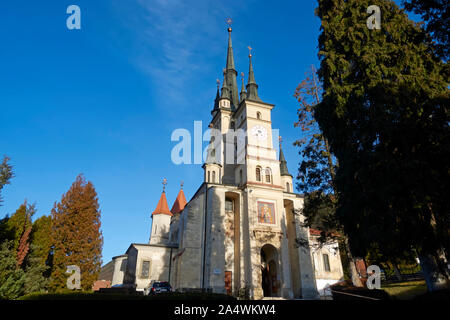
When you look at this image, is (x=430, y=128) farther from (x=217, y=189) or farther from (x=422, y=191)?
(x=217, y=189)

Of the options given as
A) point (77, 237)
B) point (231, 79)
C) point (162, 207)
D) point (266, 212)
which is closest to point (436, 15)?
point (266, 212)

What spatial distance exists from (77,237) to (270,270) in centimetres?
1816

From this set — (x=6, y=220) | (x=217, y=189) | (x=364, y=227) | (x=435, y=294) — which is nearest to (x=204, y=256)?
(x=217, y=189)

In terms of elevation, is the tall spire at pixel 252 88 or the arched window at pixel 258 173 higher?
the tall spire at pixel 252 88

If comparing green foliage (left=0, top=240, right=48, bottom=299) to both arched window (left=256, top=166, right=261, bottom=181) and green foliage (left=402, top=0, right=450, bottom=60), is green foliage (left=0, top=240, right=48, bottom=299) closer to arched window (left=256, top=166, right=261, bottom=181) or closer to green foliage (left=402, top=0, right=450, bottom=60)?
arched window (left=256, top=166, right=261, bottom=181)

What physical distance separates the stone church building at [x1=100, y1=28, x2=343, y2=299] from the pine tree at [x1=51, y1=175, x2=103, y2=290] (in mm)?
7558

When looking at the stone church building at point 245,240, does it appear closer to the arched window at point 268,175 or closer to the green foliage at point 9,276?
the arched window at point 268,175

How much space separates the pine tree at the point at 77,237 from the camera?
20.2 metres

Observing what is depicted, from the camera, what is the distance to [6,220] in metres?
19.3

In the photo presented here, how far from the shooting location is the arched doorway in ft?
88.1

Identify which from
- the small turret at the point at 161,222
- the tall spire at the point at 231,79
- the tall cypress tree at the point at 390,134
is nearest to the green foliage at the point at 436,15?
the tall cypress tree at the point at 390,134

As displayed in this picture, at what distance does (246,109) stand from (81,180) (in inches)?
736

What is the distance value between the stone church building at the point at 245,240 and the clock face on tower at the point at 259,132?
0.12 m

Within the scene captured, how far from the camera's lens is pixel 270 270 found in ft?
93.1
